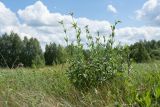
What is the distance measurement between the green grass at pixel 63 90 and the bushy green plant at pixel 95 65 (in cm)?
14

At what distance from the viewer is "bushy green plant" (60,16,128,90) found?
248 inches

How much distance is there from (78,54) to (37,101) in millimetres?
1818

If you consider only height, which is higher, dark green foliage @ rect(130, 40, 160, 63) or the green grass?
dark green foliage @ rect(130, 40, 160, 63)

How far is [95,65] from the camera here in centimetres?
634

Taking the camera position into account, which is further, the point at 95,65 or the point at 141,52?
the point at 141,52

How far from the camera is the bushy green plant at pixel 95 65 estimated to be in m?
6.30

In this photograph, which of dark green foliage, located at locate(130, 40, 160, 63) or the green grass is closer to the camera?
the green grass

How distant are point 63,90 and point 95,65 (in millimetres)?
633

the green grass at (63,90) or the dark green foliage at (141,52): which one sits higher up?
the dark green foliage at (141,52)

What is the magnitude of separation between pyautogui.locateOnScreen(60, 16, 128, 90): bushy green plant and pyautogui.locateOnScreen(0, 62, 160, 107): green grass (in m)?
0.14

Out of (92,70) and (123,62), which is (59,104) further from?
(123,62)

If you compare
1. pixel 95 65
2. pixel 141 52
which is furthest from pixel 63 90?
pixel 141 52

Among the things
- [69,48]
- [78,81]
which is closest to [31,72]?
[69,48]

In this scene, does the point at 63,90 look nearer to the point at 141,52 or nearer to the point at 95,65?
the point at 95,65
